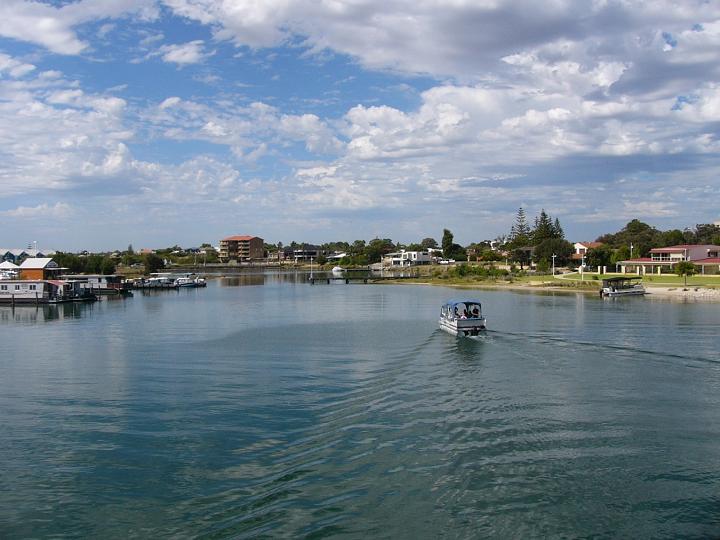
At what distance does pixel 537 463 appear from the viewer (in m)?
16.0

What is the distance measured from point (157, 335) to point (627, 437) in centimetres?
3516

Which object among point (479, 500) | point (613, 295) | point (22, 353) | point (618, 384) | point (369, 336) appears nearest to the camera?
point (479, 500)

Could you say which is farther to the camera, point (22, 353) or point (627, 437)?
point (22, 353)

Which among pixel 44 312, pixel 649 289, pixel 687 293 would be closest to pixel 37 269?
pixel 44 312

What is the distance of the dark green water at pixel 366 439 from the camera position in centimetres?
1324

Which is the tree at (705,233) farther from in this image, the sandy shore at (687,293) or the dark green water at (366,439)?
the dark green water at (366,439)

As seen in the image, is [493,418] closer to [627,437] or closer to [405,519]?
[627,437]

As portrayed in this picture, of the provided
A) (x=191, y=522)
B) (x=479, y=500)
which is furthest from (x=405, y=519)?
(x=191, y=522)

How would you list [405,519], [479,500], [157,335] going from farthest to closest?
[157,335] < [479,500] < [405,519]

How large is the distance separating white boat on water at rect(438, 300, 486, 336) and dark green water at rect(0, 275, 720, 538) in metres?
2.23

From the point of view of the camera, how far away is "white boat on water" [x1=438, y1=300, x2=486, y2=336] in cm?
4003

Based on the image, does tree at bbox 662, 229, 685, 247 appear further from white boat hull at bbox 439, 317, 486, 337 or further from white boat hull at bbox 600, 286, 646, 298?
white boat hull at bbox 439, 317, 486, 337

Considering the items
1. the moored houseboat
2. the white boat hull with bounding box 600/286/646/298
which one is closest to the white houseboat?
the moored houseboat

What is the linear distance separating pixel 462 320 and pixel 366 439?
23100 millimetres
